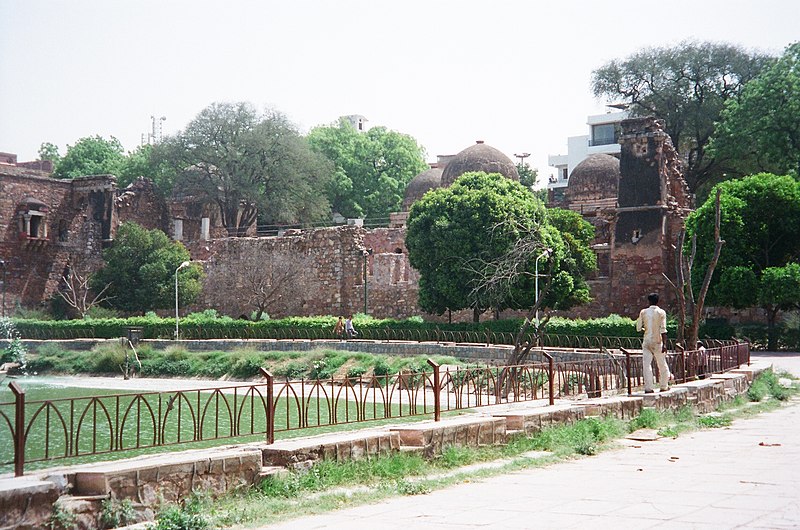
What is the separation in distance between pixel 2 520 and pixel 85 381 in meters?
24.0

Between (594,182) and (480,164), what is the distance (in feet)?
16.1

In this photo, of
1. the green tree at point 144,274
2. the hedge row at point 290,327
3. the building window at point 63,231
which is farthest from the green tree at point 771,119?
the building window at point 63,231

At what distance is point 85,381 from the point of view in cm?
2820

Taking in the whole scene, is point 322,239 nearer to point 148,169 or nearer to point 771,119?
point 148,169

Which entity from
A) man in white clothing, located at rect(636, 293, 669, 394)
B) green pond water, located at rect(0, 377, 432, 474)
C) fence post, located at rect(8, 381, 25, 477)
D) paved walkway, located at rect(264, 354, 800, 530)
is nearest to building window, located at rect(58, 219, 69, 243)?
green pond water, located at rect(0, 377, 432, 474)

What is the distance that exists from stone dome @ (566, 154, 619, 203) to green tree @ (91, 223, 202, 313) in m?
16.4

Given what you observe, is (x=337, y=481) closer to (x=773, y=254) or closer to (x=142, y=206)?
(x=773, y=254)

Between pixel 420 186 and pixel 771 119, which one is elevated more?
pixel 771 119

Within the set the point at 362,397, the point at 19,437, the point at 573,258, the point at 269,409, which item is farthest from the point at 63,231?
the point at 19,437

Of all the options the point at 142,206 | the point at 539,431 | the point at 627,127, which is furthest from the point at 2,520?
the point at 142,206

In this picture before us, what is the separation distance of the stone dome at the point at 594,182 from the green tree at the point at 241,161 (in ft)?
40.7

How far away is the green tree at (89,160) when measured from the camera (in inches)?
2138

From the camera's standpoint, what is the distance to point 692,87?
40.4m

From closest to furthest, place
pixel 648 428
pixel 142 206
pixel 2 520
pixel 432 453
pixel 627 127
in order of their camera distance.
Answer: pixel 2 520 → pixel 432 453 → pixel 648 428 → pixel 627 127 → pixel 142 206
